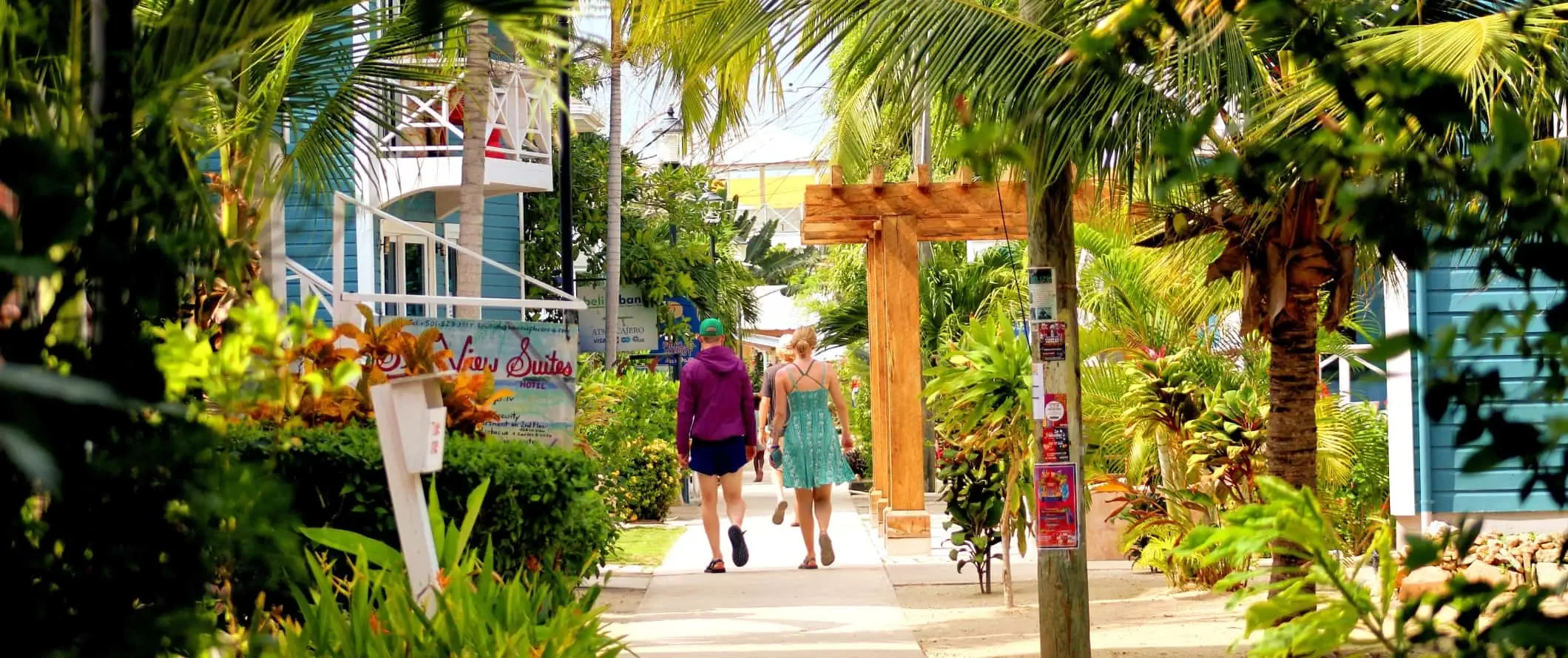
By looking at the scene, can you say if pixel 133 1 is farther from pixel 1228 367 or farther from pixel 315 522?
pixel 1228 367

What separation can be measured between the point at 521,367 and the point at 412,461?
3.09 meters

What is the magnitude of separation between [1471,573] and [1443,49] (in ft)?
15.7

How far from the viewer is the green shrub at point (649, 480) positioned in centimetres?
1598

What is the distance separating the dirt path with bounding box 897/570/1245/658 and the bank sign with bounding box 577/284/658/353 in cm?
1070

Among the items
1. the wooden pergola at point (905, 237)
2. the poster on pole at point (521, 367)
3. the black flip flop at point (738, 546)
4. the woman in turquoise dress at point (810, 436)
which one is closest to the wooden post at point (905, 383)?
the wooden pergola at point (905, 237)

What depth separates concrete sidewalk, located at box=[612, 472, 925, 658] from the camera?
25.7ft

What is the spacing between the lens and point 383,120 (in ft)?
28.1

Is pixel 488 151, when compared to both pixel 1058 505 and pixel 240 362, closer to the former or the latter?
pixel 1058 505

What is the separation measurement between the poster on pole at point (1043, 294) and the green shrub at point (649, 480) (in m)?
9.33

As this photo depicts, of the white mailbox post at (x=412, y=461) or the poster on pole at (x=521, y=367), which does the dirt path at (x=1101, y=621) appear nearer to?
the poster on pole at (x=521, y=367)

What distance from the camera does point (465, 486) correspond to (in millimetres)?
6410

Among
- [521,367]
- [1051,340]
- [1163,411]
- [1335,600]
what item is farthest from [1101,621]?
[1335,600]

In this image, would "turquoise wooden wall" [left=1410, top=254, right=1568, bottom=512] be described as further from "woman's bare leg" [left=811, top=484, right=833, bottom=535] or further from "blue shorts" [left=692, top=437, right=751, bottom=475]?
"blue shorts" [left=692, top=437, right=751, bottom=475]

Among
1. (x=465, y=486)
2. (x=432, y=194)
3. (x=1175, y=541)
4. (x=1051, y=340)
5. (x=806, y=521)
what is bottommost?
(x=806, y=521)
